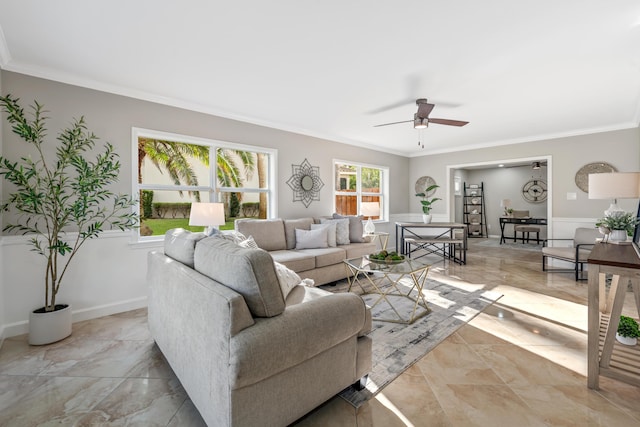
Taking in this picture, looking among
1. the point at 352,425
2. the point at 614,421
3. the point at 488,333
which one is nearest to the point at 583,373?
the point at 614,421

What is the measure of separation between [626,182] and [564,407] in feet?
7.07

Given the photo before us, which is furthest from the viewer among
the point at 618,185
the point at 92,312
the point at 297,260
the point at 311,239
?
the point at 311,239

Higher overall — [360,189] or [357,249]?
[360,189]


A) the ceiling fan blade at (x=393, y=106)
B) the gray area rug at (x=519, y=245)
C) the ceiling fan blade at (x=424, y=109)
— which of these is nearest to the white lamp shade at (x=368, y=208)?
the ceiling fan blade at (x=393, y=106)

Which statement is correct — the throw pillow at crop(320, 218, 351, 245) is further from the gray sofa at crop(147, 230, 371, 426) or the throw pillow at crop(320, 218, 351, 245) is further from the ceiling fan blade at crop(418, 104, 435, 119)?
the gray sofa at crop(147, 230, 371, 426)

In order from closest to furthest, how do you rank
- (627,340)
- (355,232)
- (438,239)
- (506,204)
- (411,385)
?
(411,385)
(627,340)
(355,232)
(438,239)
(506,204)

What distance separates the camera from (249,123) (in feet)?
14.2

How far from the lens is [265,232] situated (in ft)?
Result: 13.1

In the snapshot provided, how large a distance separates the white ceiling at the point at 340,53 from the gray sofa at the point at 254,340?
1.61 meters

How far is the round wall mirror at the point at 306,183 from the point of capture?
5.01 m

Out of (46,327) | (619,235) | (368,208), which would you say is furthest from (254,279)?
(368,208)

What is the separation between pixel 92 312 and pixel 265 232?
2031 mm

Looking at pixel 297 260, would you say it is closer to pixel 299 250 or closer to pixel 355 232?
pixel 299 250

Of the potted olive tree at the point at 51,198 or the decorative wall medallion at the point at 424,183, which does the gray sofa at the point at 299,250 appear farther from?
the decorative wall medallion at the point at 424,183
